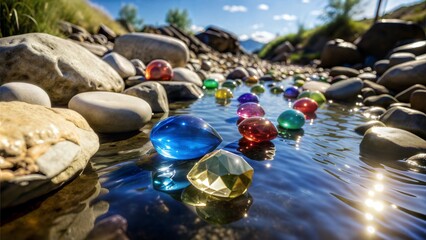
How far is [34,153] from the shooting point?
1779mm

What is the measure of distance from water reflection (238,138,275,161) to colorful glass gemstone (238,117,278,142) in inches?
2.5

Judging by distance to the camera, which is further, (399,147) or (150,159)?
(399,147)

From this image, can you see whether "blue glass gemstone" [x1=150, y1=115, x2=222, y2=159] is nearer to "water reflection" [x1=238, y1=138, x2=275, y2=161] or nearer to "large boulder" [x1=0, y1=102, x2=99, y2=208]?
"water reflection" [x1=238, y1=138, x2=275, y2=161]

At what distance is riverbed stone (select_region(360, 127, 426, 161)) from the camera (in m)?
3.19

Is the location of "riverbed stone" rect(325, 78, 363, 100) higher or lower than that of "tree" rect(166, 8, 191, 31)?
lower

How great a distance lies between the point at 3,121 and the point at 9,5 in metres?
5.57

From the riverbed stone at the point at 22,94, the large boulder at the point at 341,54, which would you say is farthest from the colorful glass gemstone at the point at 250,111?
the large boulder at the point at 341,54

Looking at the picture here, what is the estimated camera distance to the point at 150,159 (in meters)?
2.76

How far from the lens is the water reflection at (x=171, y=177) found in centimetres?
219

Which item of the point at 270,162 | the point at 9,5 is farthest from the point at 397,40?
the point at 9,5

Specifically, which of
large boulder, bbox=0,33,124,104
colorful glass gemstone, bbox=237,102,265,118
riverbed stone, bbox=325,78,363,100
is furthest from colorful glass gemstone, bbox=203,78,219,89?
large boulder, bbox=0,33,124,104

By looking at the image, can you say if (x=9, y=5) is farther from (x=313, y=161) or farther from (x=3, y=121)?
(x=313, y=161)

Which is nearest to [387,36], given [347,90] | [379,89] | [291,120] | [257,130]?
[379,89]

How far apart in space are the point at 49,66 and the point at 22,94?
3.73 ft
